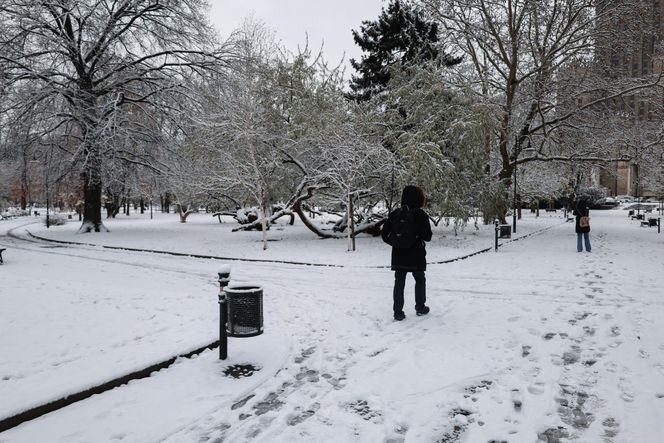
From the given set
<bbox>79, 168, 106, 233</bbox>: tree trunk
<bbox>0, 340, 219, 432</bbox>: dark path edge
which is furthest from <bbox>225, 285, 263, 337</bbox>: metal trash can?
<bbox>79, 168, 106, 233</bbox>: tree trunk

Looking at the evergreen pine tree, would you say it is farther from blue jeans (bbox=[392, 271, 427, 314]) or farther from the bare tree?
blue jeans (bbox=[392, 271, 427, 314])

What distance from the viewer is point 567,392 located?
13.8ft

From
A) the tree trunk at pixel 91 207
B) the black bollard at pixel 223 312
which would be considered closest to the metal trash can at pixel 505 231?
the black bollard at pixel 223 312

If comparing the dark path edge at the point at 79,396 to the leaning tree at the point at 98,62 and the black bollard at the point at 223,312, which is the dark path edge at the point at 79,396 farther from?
the leaning tree at the point at 98,62

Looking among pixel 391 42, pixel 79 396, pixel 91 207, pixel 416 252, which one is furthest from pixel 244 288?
pixel 91 207

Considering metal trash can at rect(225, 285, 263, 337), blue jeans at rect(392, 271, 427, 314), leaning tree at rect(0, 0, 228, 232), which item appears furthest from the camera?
leaning tree at rect(0, 0, 228, 232)

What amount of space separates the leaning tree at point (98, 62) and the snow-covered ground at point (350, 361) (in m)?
13.0

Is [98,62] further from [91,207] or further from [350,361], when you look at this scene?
[350,361]

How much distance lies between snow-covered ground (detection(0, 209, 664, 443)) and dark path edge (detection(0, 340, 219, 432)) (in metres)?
0.06

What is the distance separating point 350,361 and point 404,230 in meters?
2.36

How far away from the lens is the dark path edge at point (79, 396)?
371cm

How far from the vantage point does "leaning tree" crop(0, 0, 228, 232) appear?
781 inches

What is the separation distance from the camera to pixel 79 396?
4.20 metres

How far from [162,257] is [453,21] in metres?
20.0
